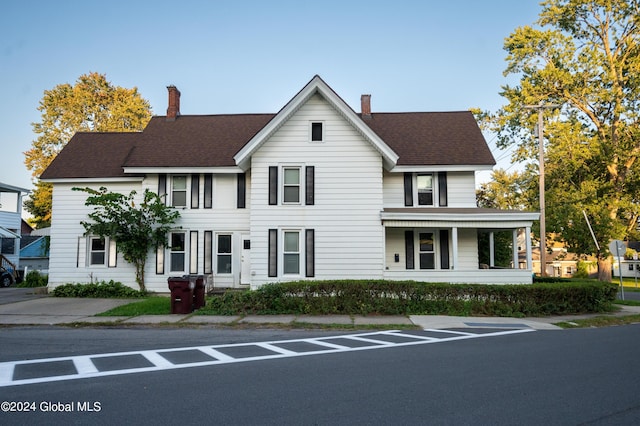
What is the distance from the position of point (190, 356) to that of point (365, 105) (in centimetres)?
1816

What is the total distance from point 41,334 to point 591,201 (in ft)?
106

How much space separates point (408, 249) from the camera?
20406 millimetres

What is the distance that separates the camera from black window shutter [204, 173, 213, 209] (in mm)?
20406

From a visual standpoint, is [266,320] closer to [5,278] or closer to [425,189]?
[425,189]

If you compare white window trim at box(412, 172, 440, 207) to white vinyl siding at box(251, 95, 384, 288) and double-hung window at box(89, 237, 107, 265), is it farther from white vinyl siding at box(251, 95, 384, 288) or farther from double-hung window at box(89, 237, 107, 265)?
double-hung window at box(89, 237, 107, 265)

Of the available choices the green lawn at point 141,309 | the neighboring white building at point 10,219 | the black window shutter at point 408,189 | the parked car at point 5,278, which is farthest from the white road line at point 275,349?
the neighboring white building at point 10,219

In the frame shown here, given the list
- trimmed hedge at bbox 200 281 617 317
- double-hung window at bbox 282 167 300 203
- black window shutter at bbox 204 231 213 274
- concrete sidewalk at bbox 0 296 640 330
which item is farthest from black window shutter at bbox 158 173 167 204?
trimmed hedge at bbox 200 281 617 317

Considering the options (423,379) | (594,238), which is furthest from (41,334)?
(594,238)

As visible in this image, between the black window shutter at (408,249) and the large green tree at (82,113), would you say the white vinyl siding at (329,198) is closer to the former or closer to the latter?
the black window shutter at (408,249)

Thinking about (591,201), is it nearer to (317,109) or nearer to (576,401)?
(317,109)

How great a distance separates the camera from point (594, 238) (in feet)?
91.3

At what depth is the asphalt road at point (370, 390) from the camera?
17.2 ft

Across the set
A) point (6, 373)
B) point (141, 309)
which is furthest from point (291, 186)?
point (6, 373)

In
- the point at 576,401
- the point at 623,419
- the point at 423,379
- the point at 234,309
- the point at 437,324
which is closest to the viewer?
the point at 623,419
